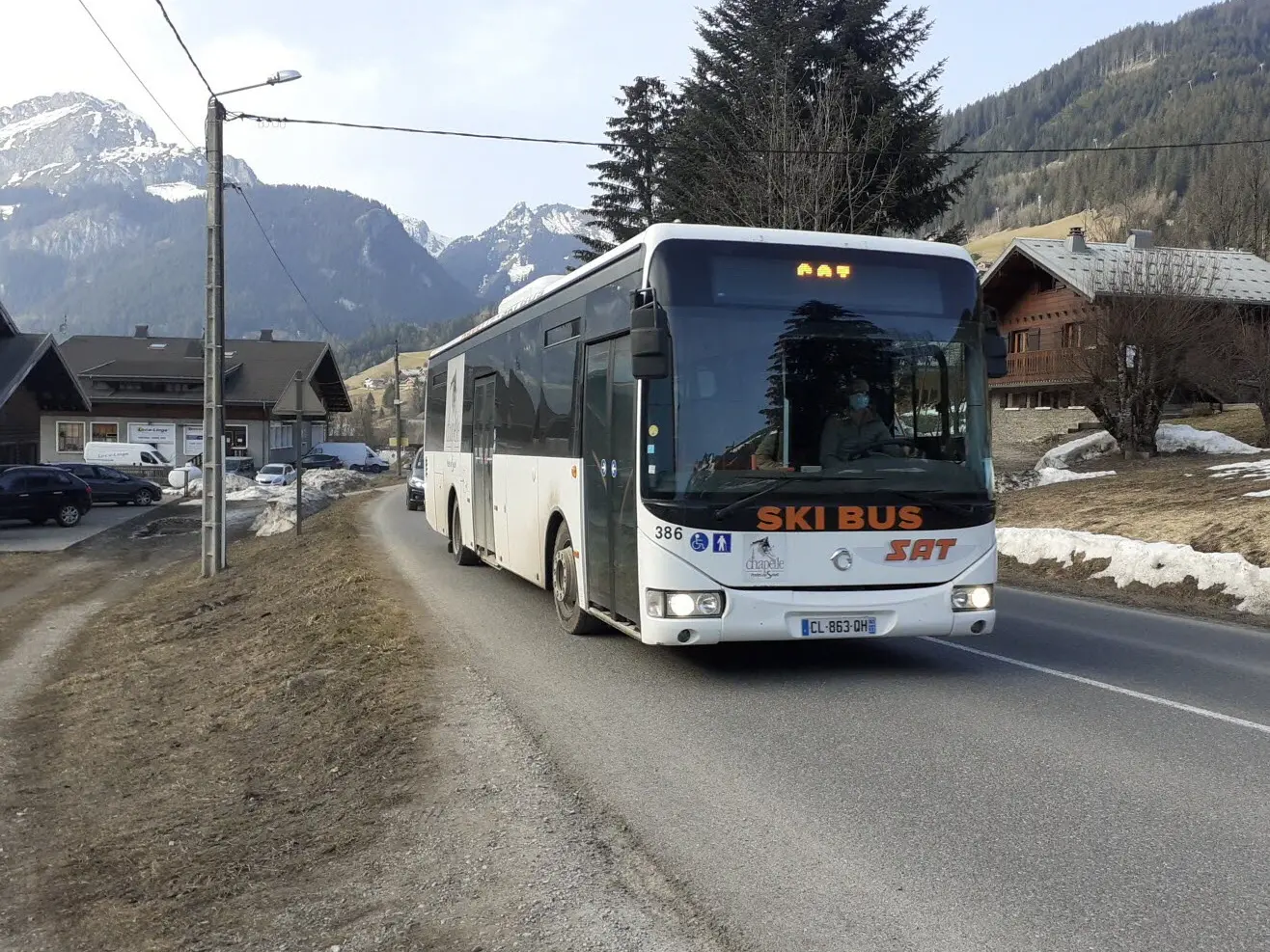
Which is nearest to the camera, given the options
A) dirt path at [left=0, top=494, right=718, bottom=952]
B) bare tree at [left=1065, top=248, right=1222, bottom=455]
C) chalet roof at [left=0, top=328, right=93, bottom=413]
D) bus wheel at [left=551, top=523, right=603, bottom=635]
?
dirt path at [left=0, top=494, right=718, bottom=952]

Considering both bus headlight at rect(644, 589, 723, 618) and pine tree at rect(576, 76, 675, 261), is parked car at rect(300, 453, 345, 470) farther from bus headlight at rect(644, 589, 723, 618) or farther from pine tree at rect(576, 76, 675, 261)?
bus headlight at rect(644, 589, 723, 618)

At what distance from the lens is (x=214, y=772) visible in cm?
689

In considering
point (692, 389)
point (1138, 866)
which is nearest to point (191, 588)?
point (692, 389)

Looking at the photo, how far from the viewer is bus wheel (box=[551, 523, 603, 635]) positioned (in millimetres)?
9609

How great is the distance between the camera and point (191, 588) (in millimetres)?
17297

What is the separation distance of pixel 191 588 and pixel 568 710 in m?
12.0

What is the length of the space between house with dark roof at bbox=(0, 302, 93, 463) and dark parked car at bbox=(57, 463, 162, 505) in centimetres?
173

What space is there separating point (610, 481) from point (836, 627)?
1.99m

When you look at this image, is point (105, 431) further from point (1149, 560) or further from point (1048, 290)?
point (1149, 560)

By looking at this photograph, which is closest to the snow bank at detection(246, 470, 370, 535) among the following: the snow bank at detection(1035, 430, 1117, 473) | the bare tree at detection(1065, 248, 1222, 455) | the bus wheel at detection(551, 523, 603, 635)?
the bus wheel at detection(551, 523, 603, 635)

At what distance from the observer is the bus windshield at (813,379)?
735cm

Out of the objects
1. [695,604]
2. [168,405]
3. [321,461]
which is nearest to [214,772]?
[695,604]

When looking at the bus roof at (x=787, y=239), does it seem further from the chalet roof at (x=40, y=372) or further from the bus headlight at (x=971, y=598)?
the chalet roof at (x=40, y=372)

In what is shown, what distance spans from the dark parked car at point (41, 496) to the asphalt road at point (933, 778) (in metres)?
26.0
